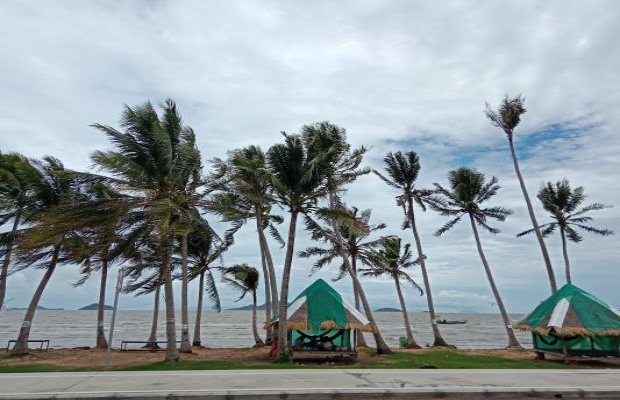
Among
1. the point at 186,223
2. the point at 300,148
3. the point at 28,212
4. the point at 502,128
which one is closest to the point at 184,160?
the point at 186,223

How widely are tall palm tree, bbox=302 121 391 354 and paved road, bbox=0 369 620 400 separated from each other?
6.84 metres

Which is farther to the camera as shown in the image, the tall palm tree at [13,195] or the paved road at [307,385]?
the tall palm tree at [13,195]

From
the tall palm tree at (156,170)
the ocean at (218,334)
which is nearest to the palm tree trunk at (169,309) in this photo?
the tall palm tree at (156,170)

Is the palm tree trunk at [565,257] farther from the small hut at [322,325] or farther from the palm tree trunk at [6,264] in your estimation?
the palm tree trunk at [6,264]

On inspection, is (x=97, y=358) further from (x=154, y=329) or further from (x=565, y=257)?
(x=565, y=257)

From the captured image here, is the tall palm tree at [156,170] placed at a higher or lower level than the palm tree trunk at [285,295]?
higher

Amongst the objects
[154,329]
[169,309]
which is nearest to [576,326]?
[169,309]

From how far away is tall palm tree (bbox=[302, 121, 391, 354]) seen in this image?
17.2m

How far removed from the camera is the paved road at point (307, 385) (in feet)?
28.6

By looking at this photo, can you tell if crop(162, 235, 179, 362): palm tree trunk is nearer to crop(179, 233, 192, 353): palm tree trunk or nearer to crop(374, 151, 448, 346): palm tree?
crop(179, 233, 192, 353): palm tree trunk

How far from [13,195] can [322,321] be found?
16.0 meters

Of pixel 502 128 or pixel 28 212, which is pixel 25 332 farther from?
pixel 502 128

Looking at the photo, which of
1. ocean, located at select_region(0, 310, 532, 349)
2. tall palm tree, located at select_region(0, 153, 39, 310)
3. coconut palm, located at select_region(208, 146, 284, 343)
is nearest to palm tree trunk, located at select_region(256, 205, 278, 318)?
coconut palm, located at select_region(208, 146, 284, 343)

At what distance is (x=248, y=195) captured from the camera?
59.2 feet
